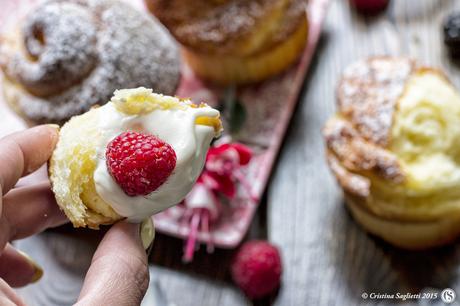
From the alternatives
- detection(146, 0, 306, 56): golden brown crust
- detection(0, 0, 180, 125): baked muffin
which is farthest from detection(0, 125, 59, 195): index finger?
detection(146, 0, 306, 56): golden brown crust

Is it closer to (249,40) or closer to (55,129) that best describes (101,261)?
(55,129)

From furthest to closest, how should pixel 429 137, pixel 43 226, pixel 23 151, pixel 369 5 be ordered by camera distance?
1. pixel 369 5
2. pixel 429 137
3. pixel 43 226
4. pixel 23 151

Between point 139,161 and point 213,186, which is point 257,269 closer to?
point 213,186

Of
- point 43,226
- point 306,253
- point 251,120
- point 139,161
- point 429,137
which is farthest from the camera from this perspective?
point 251,120

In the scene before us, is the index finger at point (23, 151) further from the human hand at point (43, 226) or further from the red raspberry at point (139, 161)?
the red raspberry at point (139, 161)

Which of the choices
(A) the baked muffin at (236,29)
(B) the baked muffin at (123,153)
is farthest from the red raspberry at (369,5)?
(B) the baked muffin at (123,153)

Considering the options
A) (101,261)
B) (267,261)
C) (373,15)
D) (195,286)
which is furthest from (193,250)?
(373,15)

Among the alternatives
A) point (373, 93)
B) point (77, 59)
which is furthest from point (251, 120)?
point (77, 59)
